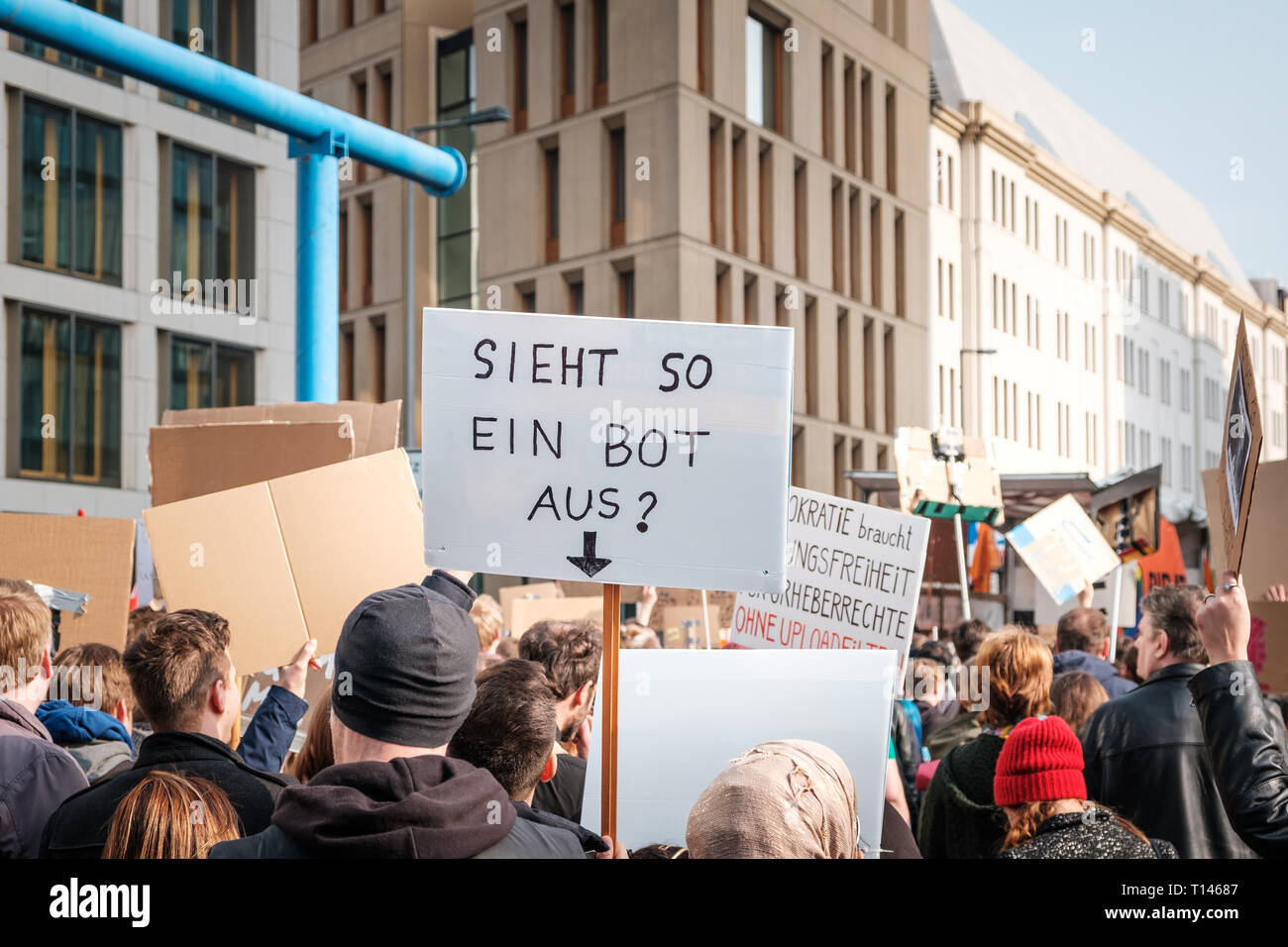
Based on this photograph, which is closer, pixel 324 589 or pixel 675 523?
pixel 675 523

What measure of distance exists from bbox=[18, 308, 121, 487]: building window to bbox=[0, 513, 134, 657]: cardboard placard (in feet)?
54.4

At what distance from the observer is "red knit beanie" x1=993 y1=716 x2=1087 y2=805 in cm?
299

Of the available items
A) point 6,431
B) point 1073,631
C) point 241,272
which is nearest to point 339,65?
point 241,272

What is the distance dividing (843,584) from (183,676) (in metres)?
2.63

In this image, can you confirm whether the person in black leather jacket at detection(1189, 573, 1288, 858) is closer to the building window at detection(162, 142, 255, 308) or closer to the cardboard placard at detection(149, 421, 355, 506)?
the cardboard placard at detection(149, 421, 355, 506)

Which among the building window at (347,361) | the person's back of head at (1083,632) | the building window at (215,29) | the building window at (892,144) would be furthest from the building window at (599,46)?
the person's back of head at (1083,632)

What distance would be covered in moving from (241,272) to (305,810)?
75.9 ft

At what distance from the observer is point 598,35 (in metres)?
34.8

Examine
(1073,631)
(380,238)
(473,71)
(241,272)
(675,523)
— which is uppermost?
(473,71)

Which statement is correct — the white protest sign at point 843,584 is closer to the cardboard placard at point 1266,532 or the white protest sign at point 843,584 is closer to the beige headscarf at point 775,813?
the cardboard placard at point 1266,532

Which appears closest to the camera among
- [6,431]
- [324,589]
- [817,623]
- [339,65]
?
[324,589]

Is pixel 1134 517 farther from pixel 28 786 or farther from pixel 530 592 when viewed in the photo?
pixel 28 786

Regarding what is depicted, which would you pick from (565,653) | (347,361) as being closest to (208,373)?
(347,361)
